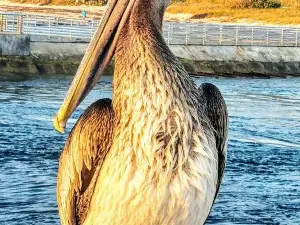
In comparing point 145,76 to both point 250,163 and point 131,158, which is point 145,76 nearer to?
point 131,158

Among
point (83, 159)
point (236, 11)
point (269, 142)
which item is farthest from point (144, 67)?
point (236, 11)

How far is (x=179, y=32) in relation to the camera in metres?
33.8

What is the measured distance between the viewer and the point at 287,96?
81.5ft

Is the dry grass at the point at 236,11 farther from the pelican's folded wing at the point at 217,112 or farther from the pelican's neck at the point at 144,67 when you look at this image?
the pelican's neck at the point at 144,67

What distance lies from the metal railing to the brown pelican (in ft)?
78.5

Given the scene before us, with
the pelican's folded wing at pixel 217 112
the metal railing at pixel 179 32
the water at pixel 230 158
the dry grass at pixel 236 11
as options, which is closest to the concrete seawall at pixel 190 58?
the metal railing at pixel 179 32

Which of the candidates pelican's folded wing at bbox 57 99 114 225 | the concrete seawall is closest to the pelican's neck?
pelican's folded wing at bbox 57 99 114 225

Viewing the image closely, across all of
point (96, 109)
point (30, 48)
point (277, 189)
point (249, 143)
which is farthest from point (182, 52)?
point (96, 109)

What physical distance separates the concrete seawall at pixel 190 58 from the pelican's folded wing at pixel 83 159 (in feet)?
73.9

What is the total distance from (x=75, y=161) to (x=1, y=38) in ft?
75.6

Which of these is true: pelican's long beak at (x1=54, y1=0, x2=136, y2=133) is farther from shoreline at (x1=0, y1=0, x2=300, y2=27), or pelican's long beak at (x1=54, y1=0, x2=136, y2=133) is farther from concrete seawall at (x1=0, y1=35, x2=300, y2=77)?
shoreline at (x1=0, y1=0, x2=300, y2=27)

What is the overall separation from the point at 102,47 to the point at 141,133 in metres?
0.51

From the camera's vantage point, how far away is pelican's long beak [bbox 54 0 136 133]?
463cm

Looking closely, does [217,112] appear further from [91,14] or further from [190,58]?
[91,14]
